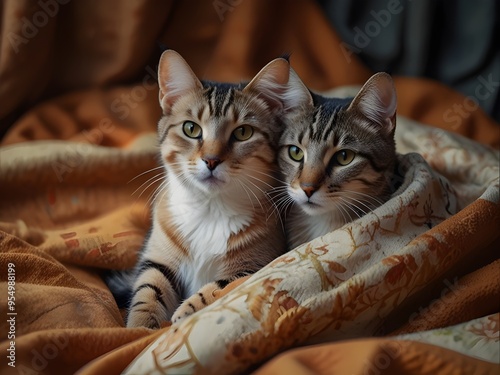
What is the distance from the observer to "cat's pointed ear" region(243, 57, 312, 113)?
1.19 metres

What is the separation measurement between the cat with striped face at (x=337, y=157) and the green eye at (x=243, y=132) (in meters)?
0.07

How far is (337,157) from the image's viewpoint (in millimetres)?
1188

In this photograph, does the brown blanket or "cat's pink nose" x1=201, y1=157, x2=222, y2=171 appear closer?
the brown blanket

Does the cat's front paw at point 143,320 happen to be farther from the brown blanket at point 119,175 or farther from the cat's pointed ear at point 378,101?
the cat's pointed ear at point 378,101

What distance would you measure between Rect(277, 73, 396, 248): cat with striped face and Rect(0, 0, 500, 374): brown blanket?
0.18 metres

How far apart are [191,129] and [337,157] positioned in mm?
305

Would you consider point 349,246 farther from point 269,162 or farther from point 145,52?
point 145,52

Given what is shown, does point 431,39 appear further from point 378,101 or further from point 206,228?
point 206,228

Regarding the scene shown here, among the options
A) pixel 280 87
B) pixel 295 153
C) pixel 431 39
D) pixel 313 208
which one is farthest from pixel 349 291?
pixel 431 39

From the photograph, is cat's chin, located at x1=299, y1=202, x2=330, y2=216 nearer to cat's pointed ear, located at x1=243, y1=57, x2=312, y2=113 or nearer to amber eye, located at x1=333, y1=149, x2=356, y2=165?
amber eye, located at x1=333, y1=149, x2=356, y2=165

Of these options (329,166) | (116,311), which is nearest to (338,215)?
(329,166)

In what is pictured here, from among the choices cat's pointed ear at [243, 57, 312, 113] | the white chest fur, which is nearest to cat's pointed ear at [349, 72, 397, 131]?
cat's pointed ear at [243, 57, 312, 113]

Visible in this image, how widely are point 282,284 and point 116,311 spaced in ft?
1.43

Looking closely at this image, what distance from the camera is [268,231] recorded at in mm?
1247
